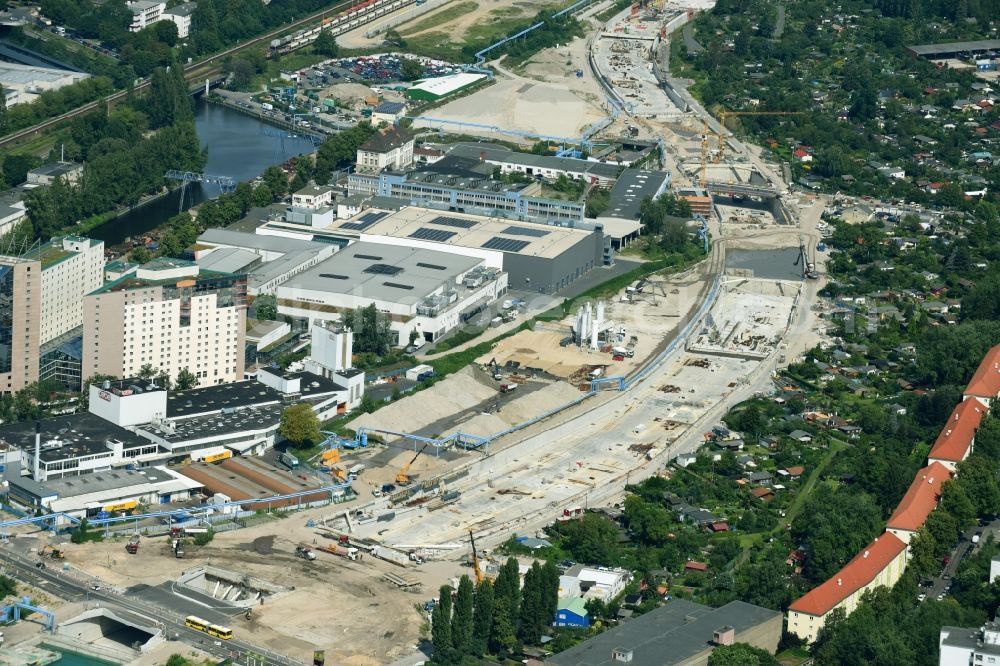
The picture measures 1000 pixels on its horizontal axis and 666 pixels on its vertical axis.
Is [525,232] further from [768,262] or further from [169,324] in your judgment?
[169,324]

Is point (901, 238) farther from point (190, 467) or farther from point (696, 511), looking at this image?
point (190, 467)

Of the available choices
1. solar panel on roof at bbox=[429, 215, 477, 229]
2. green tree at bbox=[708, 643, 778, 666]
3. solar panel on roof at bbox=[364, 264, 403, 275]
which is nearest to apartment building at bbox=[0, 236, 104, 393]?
solar panel on roof at bbox=[364, 264, 403, 275]

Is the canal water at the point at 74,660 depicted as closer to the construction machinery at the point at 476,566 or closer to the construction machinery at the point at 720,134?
the construction machinery at the point at 476,566

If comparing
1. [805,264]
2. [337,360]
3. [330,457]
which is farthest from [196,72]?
[330,457]

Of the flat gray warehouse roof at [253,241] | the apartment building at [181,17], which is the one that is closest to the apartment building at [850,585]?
the flat gray warehouse roof at [253,241]

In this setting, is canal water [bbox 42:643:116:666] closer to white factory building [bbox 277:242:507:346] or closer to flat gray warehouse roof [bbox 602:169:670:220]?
white factory building [bbox 277:242:507:346]
